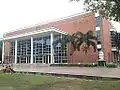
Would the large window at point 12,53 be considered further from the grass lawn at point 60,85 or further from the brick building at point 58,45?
the grass lawn at point 60,85

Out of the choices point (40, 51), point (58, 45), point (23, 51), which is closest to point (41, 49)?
point (40, 51)

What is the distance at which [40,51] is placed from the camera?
59.9 meters

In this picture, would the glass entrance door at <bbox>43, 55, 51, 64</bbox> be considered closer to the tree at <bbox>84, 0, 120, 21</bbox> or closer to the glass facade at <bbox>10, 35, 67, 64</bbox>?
the glass facade at <bbox>10, 35, 67, 64</bbox>

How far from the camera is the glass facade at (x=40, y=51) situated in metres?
56.9

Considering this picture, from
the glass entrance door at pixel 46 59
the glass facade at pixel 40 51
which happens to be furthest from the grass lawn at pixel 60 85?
the glass entrance door at pixel 46 59

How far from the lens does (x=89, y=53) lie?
180 feet

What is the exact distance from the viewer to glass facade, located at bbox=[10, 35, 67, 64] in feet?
187

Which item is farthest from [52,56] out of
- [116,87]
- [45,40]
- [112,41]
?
[116,87]

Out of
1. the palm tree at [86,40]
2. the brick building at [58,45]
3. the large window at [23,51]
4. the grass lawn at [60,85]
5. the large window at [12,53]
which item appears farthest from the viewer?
the large window at [12,53]

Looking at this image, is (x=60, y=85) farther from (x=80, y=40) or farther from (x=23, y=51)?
(x=23, y=51)

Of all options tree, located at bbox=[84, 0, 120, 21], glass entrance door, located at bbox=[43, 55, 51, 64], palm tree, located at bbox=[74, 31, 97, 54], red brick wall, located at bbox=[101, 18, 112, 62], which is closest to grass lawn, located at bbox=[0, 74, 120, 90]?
tree, located at bbox=[84, 0, 120, 21]

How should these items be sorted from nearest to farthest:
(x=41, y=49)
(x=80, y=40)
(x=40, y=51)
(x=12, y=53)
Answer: (x=80, y=40), (x=41, y=49), (x=40, y=51), (x=12, y=53)

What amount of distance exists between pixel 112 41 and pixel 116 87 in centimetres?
4796

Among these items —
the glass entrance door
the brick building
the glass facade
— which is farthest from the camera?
the glass entrance door
